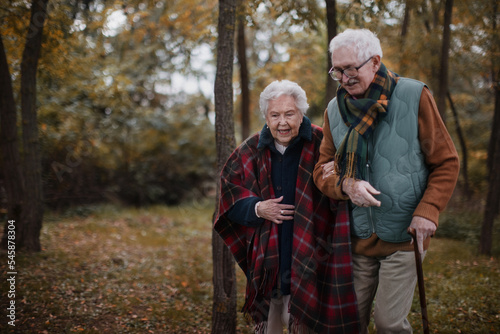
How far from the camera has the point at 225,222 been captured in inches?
110

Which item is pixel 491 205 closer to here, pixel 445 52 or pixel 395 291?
A: pixel 445 52

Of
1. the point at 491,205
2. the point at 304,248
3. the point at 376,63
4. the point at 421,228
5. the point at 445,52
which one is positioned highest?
the point at 445,52

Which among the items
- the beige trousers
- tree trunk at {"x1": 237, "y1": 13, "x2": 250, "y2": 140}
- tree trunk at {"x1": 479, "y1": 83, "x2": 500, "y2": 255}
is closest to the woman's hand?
the beige trousers

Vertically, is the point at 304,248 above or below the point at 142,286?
above

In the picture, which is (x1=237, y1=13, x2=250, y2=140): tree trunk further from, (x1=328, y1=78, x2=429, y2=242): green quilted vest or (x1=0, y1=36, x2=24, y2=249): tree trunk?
(x1=328, y1=78, x2=429, y2=242): green quilted vest

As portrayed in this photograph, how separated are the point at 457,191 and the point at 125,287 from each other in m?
8.56

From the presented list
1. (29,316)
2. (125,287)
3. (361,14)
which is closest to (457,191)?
(361,14)

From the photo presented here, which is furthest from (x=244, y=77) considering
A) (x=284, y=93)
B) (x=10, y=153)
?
(x=284, y=93)

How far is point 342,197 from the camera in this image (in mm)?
2254

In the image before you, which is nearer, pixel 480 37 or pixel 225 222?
pixel 225 222

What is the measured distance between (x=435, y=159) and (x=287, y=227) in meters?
0.98

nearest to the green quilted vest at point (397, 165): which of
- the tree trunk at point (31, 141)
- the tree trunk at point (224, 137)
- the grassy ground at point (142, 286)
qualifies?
the tree trunk at point (224, 137)

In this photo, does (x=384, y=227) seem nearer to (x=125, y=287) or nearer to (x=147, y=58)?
(x=125, y=287)

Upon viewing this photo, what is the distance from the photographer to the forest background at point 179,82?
16.8 feet
